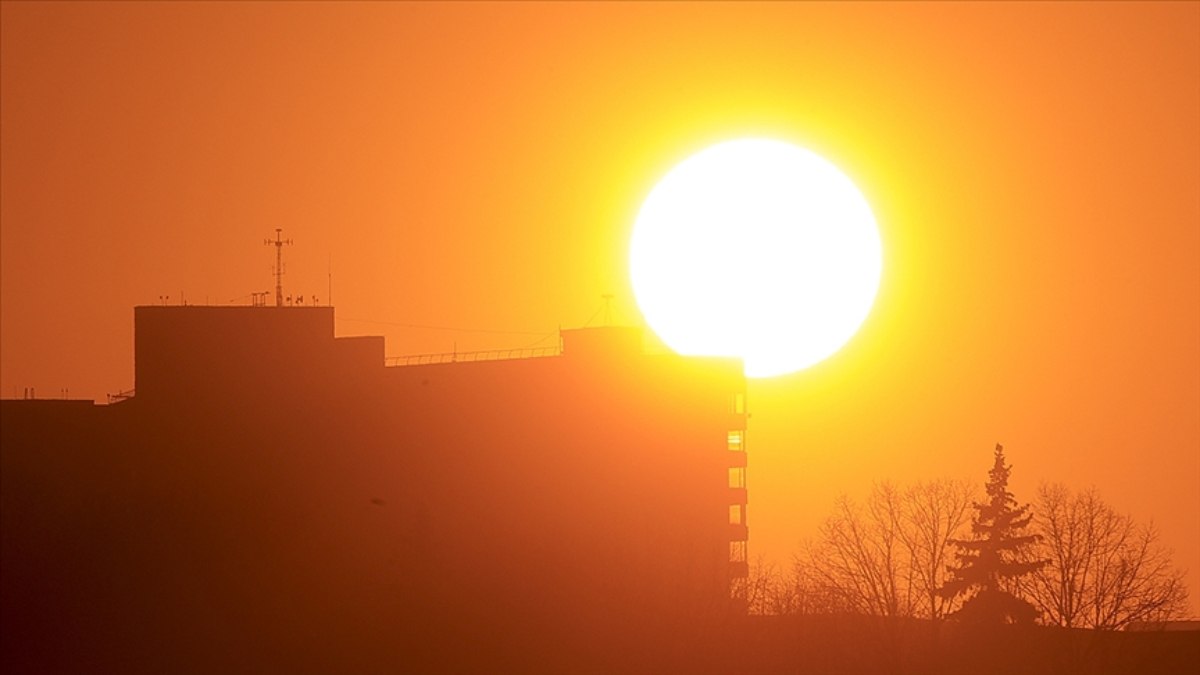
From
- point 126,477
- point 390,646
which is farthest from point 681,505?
point 126,477

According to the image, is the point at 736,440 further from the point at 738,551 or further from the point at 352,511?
the point at 352,511

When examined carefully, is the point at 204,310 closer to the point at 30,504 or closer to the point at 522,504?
the point at 522,504

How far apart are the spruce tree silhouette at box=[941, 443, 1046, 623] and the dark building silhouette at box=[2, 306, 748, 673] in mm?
10088

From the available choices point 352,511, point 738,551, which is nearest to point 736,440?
point 738,551

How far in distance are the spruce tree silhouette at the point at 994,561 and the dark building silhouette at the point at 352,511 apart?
1009 cm

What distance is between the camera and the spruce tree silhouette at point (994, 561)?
10875 cm

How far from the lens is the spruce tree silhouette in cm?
10875

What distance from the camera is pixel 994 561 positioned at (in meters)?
111

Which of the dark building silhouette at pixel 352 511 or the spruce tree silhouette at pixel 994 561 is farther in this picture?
the spruce tree silhouette at pixel 994 561

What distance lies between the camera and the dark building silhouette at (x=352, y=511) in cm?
7875

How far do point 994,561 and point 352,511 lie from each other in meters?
30.7

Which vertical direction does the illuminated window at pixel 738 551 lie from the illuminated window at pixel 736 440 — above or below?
below

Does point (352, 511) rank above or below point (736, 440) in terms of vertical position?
below

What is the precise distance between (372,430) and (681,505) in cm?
1758
